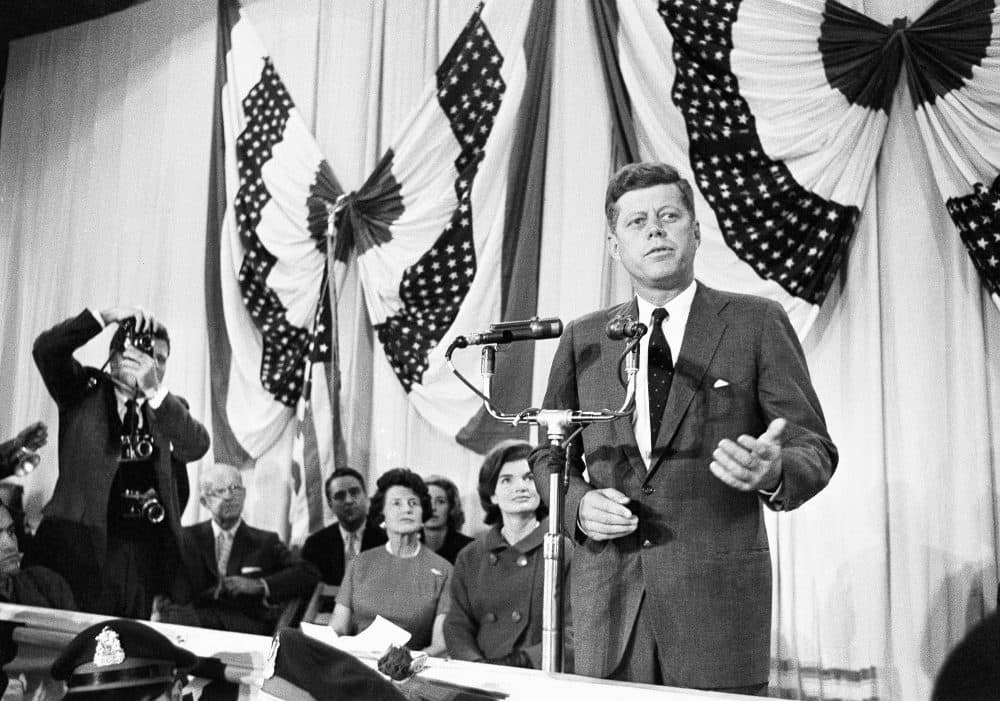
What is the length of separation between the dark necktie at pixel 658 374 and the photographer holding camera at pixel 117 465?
142 inches

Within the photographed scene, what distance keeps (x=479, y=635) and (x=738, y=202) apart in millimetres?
1852

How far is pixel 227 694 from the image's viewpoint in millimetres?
2436

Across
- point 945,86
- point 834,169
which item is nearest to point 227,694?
point 834,169

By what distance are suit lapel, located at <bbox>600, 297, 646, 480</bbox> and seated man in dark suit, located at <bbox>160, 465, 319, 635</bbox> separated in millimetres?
2889

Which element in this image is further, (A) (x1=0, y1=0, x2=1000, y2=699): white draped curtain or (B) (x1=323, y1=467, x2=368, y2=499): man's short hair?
(B) (x1=323, y1=467, x2=368, y2=499): man's short hair

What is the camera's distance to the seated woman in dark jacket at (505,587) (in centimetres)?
365

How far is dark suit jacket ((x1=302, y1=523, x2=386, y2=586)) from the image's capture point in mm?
4754

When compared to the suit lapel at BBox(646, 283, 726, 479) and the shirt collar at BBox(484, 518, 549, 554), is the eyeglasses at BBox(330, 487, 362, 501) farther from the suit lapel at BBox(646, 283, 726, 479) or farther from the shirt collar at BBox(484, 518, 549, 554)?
the suit lapel at BBox(646, 283, 726, 479)

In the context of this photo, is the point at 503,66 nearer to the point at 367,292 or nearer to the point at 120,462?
the point at 367,292

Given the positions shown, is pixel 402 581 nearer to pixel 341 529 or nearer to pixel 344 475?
pixel 341 529

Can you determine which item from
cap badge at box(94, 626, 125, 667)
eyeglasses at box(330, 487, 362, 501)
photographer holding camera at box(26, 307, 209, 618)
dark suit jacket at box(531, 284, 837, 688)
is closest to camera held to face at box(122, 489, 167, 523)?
photographer holding camera at box(26, 307, 209, 618)

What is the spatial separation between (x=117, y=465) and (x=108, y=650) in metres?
3.27

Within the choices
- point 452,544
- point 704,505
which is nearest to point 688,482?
point 704,505

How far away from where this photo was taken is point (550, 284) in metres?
4.41
